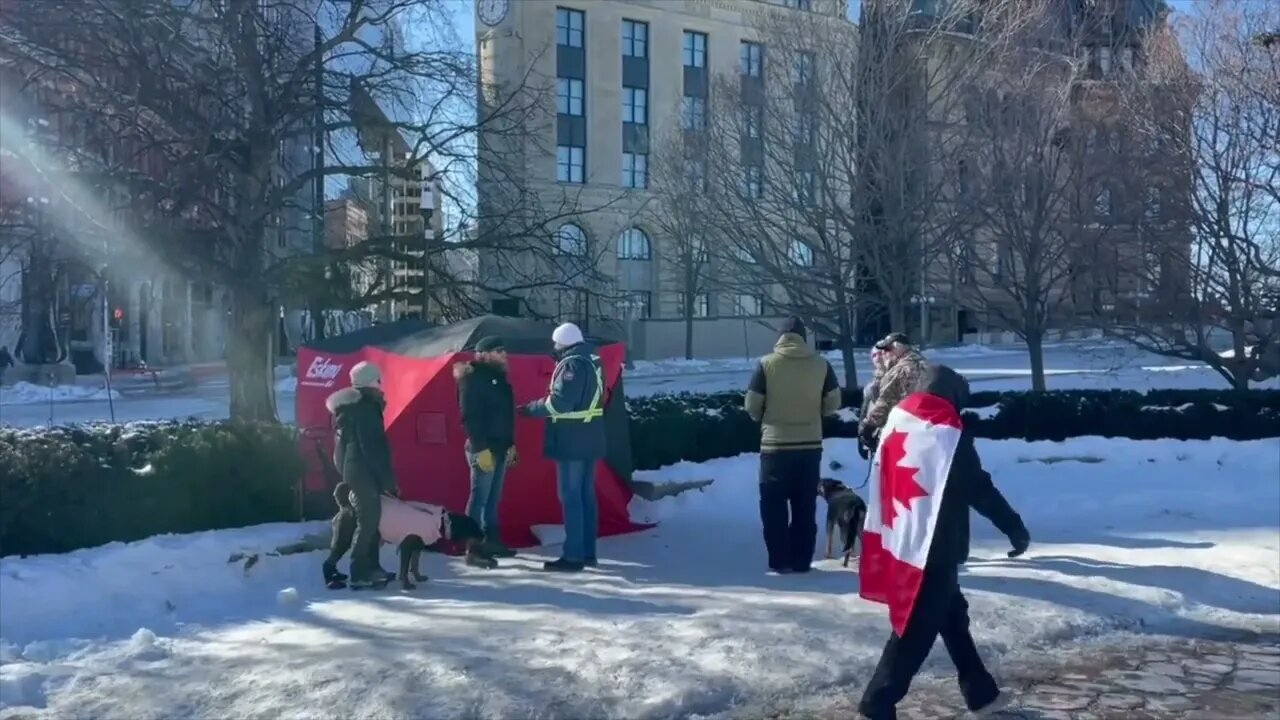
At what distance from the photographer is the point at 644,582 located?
8.84 meters

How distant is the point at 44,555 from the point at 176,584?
89cm

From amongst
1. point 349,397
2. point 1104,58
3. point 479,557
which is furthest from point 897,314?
point 349,397

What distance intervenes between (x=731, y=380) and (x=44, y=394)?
17.5 m

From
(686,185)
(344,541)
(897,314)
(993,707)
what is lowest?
(993,707)

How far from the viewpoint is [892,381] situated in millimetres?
7258

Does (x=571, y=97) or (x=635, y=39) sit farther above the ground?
(x=635, y=39)

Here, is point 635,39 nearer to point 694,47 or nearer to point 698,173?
point 694,47

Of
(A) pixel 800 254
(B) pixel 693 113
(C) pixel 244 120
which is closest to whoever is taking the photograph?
(C) pixel 244 120

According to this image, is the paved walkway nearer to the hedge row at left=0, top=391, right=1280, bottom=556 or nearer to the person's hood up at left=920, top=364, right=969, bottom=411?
the hedge row at left=0, top=391, right=1280, bottom=556

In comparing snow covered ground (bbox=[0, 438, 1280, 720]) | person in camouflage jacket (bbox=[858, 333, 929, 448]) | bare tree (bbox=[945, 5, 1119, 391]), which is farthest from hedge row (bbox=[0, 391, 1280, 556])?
bare tree (bbox=[945, 5, 1119, 391])

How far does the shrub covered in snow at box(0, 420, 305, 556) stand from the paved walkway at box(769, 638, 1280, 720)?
4.99 m

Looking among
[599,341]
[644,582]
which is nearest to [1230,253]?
[599,341]

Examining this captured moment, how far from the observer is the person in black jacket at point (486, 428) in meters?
9.20

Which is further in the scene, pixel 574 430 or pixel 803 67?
pixel 803 67
